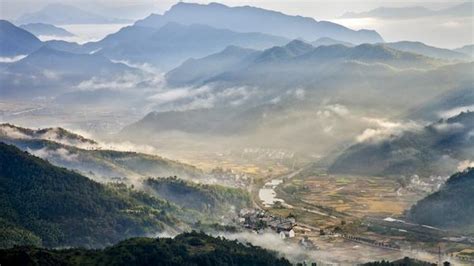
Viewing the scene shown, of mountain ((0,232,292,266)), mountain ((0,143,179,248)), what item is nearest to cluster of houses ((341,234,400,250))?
mountain ((0,232,292,266))

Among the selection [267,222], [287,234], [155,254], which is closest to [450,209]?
[287,234]

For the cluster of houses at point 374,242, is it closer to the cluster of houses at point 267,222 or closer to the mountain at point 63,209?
the cluster of houses at point 267,222

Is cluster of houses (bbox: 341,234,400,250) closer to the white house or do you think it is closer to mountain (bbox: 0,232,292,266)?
the white house

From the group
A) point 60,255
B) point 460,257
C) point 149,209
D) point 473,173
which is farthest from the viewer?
point 473,173

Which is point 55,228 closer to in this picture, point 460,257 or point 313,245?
point 313,245

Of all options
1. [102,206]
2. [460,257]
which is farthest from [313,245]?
[102,206]
